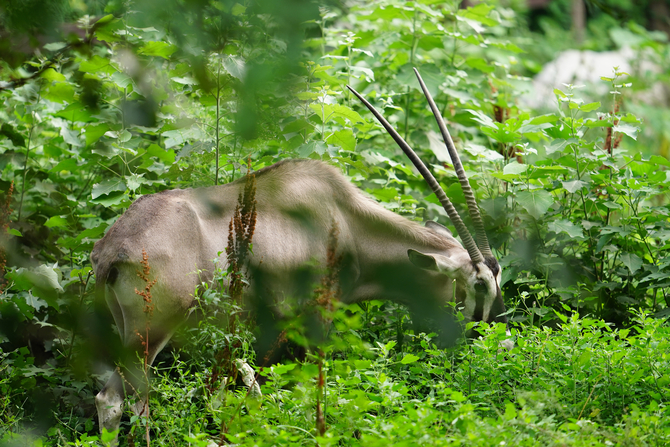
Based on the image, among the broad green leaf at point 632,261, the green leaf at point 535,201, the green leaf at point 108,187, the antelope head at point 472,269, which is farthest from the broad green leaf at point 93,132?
the broad green leaf at point 632,261

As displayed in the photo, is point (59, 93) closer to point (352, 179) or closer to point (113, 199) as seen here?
point (113, 199)

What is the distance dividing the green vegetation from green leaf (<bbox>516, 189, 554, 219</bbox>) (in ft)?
0.04

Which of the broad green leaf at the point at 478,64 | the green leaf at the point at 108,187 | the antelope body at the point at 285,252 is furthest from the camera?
the broad green leaf at the point at 478,64

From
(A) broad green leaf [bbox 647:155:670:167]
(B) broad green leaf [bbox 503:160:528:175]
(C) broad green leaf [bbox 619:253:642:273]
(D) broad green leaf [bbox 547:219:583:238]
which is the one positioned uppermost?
(A) broad green leaf [bbox 647:155:670:167]

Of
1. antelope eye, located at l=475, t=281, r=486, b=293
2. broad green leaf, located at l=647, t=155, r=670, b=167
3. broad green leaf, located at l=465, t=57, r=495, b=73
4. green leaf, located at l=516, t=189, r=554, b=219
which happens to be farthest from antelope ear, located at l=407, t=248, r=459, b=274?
broad green leaf, located at l=465, t=57, r=495, b=73

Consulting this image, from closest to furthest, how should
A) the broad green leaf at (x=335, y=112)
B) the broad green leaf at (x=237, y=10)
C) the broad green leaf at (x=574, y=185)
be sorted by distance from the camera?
the broad green leaf at (x=237, y=10), the broad green leaf at (x=574, y=185), the broad green leaf at (x=335, y=112)

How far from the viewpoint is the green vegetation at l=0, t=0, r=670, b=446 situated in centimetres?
138

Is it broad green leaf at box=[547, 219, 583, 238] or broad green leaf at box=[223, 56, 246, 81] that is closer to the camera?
broad green leaf at box=[223, 56, 246, 81]

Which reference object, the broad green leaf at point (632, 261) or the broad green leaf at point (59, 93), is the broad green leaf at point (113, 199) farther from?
the broad green leaf at point (632, 261)

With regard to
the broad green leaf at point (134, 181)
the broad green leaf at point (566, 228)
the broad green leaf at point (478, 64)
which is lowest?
the broad green leaf at point (566, 228)

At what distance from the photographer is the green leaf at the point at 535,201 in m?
4.11

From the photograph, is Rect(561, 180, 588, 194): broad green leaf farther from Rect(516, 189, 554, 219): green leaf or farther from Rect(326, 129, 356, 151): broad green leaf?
Rect(326, 129, 356, 151): broad green leaf

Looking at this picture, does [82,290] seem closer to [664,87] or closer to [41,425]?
[41,425]

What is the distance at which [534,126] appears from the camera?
4465mm
